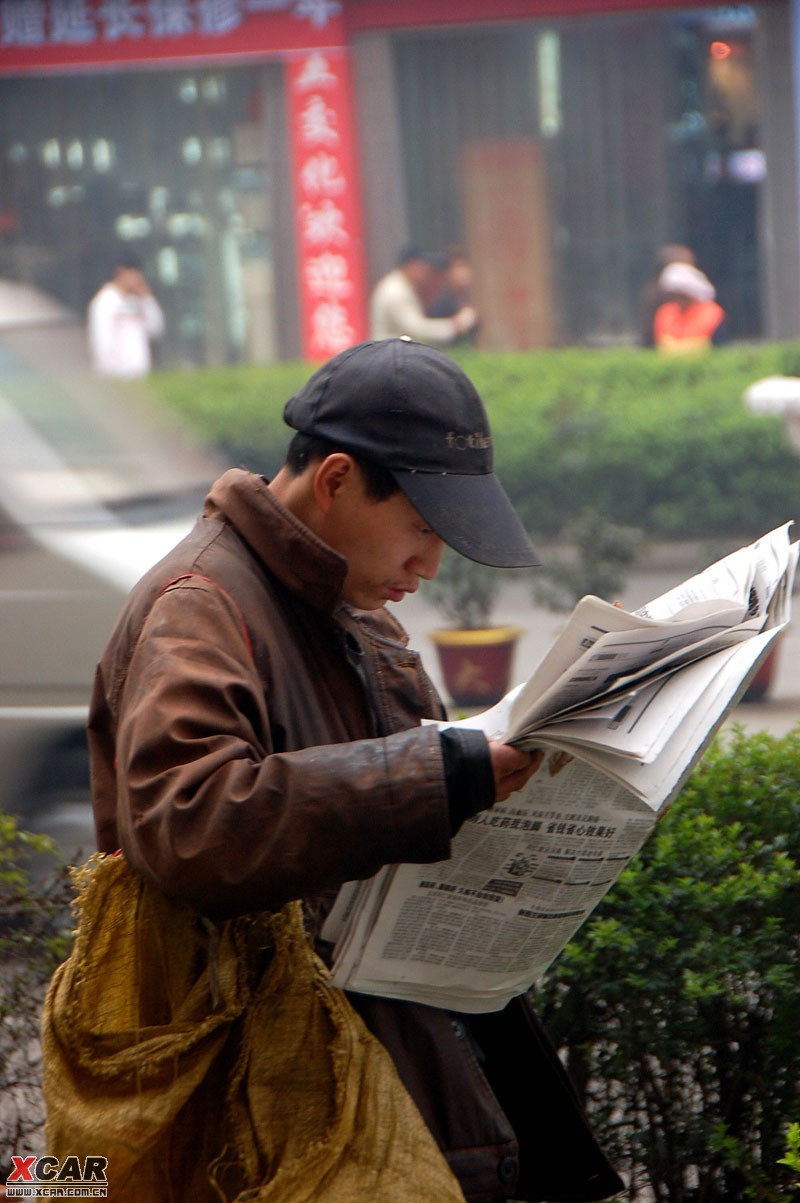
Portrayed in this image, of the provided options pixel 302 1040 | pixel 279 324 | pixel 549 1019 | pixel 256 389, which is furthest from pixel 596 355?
pixel 302 1040

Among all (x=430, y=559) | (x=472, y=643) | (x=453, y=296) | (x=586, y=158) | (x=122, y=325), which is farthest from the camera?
(x=586, y=158)

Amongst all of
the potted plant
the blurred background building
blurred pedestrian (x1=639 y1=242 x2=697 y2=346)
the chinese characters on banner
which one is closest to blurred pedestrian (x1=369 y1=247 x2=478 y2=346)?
the chinese characters on banner

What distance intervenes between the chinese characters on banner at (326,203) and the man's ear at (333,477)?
10.8 meters

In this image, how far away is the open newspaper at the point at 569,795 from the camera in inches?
63.1

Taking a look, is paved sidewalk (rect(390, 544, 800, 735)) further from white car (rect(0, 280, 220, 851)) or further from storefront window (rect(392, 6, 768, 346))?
storefront window (rect(392, 6, 768, 346))

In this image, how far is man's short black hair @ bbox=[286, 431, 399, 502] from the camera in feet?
5.75

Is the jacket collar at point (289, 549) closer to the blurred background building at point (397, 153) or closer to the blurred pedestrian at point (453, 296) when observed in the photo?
the blurred pedestrian at point (453, 296)

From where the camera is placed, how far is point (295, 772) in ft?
4.97

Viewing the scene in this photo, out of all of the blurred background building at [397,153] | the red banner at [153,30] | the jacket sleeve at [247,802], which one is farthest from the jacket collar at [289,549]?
the red banner at [153,30]

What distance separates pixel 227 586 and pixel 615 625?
423 mm

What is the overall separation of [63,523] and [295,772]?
3.06 meters

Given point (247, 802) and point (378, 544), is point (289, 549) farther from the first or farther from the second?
point (247, 802)

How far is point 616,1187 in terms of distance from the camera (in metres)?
2.00

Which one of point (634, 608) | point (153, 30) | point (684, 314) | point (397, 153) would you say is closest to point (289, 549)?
point (634, 608)
